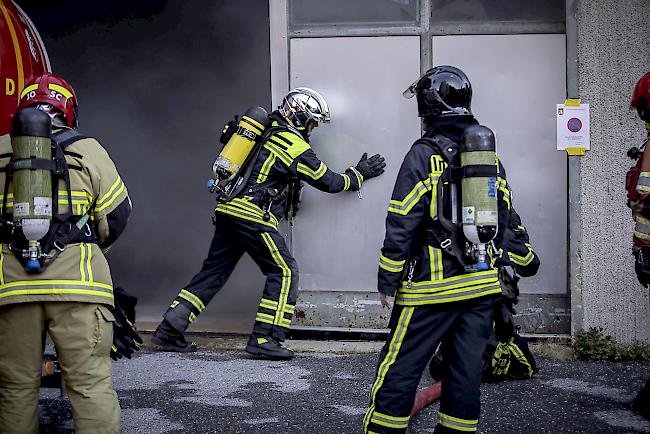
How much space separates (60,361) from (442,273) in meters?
1.71

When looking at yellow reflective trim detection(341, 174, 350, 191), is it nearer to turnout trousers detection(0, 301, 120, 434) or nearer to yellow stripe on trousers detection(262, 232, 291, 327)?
yellow stripe on trousers detection(262, 232, 291, 327)

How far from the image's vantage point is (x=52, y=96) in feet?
12.4

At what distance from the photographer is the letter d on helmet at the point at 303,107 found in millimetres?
6223

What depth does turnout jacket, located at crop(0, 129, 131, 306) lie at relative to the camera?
355 cm

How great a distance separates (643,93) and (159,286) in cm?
544

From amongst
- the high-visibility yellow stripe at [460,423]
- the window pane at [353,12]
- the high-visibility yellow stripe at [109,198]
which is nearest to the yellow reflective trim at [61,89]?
the high-visibility yellow stripe at [109,198]

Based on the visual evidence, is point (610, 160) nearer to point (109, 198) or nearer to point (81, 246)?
point (109, 198)

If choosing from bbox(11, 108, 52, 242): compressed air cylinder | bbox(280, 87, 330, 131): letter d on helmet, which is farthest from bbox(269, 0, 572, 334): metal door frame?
bbox(11, 108, 52, 242): compressed air cylinder

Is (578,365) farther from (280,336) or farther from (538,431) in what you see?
(280,336)

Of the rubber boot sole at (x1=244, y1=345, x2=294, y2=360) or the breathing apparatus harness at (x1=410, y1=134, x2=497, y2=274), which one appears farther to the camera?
the rubber boot sole at (x1=244, y1=345, x2=294, y2=360)

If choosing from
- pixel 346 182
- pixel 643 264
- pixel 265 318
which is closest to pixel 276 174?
pixel 346 182

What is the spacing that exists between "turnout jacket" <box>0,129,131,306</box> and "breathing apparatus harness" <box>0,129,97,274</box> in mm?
18

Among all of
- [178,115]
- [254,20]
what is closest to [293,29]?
[254,20]

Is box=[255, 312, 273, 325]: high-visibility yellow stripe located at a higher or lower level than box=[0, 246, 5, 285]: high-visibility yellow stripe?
lower
